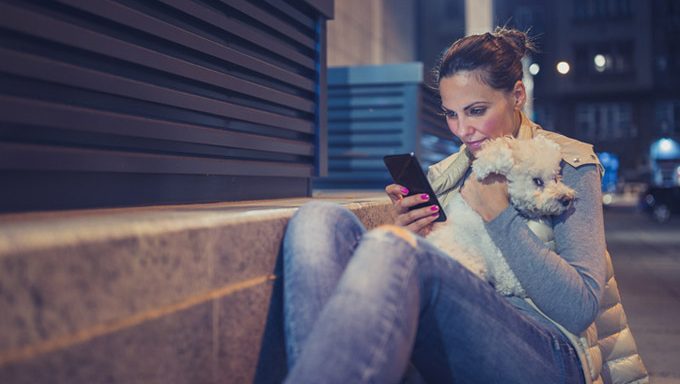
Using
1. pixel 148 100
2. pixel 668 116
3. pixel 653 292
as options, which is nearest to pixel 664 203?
pixel 653 292

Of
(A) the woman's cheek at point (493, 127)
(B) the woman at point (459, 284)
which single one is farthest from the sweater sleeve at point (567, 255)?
(A) the woman's cheek at point (493, 127)

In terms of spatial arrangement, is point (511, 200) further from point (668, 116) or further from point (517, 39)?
point (668, 116)

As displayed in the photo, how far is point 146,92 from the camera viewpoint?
1894mm

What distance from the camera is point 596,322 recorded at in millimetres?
2186

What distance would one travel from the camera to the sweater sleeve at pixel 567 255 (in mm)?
1869

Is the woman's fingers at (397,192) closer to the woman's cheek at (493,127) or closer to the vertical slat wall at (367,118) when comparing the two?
the woman's cheek at (493,127)

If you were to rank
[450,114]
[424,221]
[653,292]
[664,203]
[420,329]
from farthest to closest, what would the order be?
[664,203], [653,292], [450,114], [424,221], [420,329]

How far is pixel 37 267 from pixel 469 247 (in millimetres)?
1548

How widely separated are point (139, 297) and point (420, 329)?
0.91 metres

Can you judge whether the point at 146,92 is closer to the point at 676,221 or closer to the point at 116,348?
the point at 116,348

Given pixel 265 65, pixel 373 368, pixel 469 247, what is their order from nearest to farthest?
1. pixel 373 368
2. pixel 469 247
3. pixel 265 65

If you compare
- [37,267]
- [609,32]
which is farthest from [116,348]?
[609,32]

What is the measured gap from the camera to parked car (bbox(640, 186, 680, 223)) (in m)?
15.4

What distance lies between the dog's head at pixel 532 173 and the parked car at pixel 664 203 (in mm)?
15221
